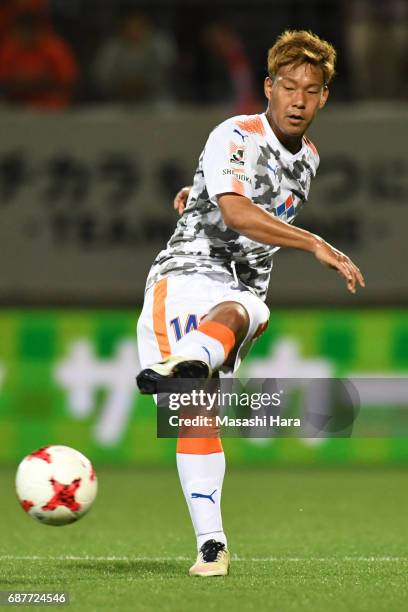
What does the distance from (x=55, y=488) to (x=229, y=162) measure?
1415 mm

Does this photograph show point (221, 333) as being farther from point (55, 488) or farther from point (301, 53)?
point (301, 53)

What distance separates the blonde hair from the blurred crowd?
5180 mm

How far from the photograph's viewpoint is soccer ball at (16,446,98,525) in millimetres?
5270

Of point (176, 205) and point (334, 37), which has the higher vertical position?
point (334, 37)

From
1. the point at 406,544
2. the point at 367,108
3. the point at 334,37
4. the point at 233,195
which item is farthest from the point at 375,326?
the point at 233,195

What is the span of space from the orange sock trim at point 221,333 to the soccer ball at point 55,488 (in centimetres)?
85

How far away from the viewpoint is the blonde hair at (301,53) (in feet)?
16.7

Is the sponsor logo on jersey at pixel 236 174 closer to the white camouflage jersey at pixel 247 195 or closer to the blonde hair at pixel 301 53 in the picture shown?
the white camouflage jersey at pixel 247 195

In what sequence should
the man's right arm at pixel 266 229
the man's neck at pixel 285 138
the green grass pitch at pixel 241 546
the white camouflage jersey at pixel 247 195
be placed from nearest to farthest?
the green grass pitch at pixel 241 546
the man's right arm at pixel 266 229
the white camouflage jersey at pixel 247 195
the man's neck at pixel 285 138

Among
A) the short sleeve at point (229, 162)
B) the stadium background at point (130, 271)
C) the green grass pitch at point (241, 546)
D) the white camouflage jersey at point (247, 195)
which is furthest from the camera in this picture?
the stadium background at point (130, 271)

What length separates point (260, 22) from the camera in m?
11.3

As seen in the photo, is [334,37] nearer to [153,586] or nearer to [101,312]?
[101,312]

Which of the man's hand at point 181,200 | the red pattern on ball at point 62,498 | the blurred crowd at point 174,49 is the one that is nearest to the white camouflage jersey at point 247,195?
the man's hand at point 181,200

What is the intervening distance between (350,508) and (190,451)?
10.1 feet
